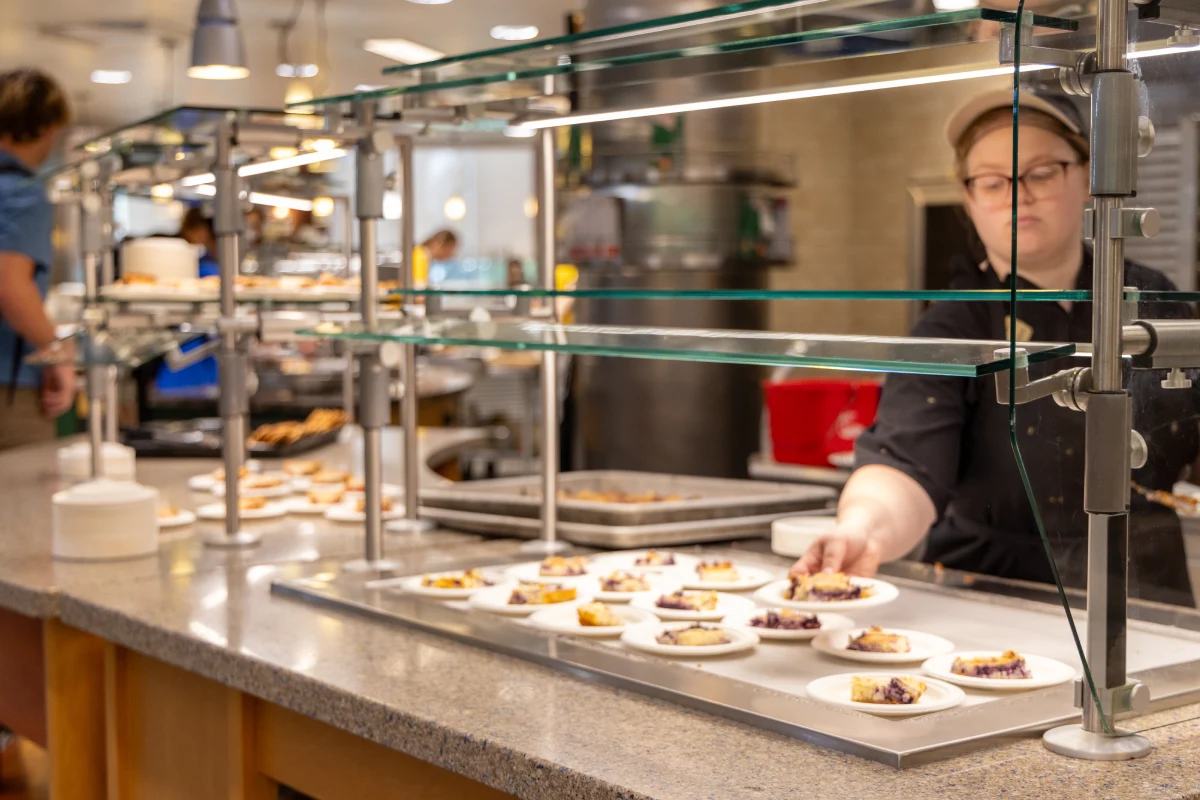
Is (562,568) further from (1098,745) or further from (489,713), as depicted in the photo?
(1098,745)

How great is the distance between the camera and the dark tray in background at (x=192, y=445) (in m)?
3.84

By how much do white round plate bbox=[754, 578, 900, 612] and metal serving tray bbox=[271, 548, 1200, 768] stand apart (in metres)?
0.02

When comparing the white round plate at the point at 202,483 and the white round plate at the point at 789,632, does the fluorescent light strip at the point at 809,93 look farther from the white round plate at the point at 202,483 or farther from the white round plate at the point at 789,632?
the white round plate at the point at 202,483

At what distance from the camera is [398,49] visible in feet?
31.9

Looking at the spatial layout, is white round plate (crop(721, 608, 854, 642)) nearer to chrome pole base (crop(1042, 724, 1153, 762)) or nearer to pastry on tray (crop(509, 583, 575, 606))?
pastry on tray (crop(509, 583, 575, 606))

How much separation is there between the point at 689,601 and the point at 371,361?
0.66m

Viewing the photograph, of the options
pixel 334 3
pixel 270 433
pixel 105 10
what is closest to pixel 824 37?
pixel 270 433

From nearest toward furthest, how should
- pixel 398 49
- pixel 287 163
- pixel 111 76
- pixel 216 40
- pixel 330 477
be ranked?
pixel 287 163 < pixel 330 477 < pixel 216 40 < pixel 398 49 < pixel 111 76

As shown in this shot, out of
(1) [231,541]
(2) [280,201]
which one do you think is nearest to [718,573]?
(1) [231,541]

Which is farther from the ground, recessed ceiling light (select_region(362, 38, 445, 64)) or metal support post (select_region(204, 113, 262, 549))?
recessed ceiling light (select_region(362, 38, 445, 64))

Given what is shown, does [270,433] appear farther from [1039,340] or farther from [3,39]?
[3,39]

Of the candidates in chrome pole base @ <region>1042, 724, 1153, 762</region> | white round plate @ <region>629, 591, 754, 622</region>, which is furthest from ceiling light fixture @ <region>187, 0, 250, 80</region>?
chrome pole base @ <region>1042, 724, 1153, 762</region>

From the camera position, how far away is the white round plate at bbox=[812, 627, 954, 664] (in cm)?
142

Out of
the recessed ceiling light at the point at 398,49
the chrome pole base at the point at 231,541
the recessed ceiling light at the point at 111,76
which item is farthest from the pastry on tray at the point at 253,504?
the recessed ceiling light at the point at 111,76
